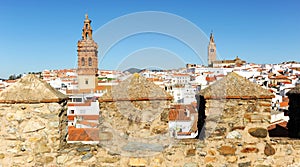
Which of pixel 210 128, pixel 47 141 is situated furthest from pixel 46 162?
pixel 210 128

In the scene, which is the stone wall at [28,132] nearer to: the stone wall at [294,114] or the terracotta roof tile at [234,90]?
the terracotta roof tile at [234,90]

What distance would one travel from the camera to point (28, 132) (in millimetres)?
3324

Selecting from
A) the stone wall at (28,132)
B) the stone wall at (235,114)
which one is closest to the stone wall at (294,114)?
the stone wall at (235,114)

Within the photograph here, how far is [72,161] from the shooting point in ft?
11.3

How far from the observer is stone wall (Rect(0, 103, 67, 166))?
3314 millimetres

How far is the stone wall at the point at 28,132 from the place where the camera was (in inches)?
130

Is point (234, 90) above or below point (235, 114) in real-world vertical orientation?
above

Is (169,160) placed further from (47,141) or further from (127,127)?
(47,141)

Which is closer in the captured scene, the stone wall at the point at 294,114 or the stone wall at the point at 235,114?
the stone wall at the point at 235,114

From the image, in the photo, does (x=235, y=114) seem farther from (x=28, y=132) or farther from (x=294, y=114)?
(x=28, y=132)

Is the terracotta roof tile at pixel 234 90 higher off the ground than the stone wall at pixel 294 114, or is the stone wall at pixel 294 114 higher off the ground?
the terracotta roof tile at pixel 234 90

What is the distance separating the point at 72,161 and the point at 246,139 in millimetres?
2238

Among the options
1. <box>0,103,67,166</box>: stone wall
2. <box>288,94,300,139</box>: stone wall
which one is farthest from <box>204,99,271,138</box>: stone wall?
<box>0,103,67,166</box>: stone wall

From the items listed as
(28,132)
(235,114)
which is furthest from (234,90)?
(28,132)
